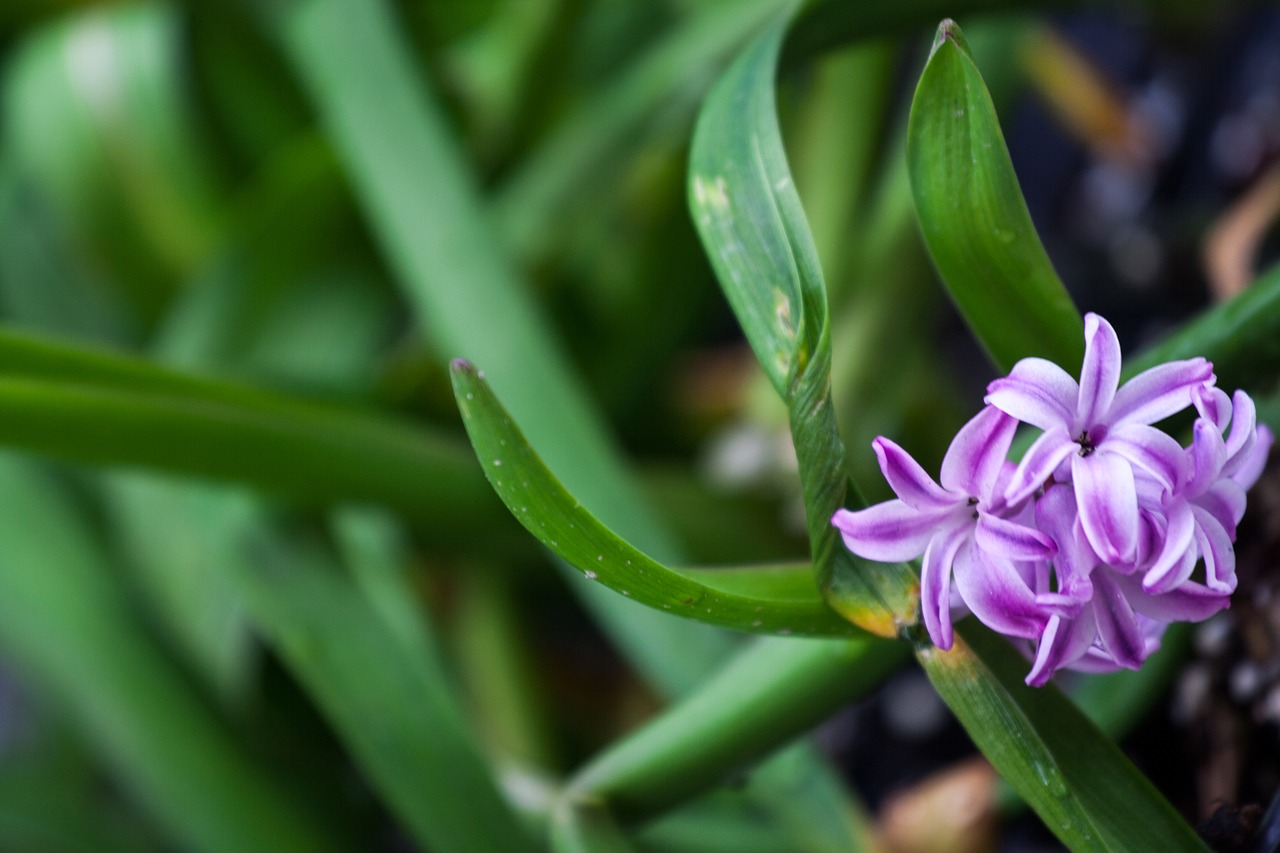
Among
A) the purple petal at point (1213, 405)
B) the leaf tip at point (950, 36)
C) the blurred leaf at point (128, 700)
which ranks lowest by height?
the purple petal at point (1213, 405)

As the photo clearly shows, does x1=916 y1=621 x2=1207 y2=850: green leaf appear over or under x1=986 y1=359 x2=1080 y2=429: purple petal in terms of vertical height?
under

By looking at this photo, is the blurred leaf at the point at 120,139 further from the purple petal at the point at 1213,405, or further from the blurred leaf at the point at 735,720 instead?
the purple petal at the point at 1213,405

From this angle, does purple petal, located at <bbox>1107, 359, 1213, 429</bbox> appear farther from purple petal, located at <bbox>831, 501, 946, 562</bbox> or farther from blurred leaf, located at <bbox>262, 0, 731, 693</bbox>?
blurred leaf, located at <bbox>262, 0, 731, 693</bbox>

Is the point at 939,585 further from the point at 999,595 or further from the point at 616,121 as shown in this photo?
the point at 616,121


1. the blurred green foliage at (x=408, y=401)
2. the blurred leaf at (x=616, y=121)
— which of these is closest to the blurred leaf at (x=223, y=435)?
the blurred green foliage at (x=408, y=401)

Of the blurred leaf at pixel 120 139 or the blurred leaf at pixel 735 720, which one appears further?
the blurred leaf at pixel 120 139

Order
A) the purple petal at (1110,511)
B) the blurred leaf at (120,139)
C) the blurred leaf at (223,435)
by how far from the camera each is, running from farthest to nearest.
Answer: the blurred leaf at (120,139)
the blurred leaf at (223,435)
the purple petal at (1110,511)

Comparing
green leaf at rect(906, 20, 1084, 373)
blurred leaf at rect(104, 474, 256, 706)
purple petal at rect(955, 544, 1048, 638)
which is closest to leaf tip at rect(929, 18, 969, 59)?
green leaf at rect(906, 20, 1084, 373)
